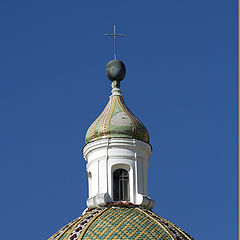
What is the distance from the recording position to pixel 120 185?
1394 inches

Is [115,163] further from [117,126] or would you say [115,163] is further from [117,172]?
[117,126]

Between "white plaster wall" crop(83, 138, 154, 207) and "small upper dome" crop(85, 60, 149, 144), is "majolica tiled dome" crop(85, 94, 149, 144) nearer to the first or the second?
"small upper dome" crop(85, 60, 149, 144)

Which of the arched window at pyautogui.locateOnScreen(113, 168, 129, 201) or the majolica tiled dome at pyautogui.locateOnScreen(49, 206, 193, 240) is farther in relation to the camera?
the arched window at pyautogui.locateOnScreen(113, 168, 129, 201)

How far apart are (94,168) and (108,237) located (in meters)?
3.75

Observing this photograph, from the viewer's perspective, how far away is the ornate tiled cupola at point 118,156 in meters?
35.2

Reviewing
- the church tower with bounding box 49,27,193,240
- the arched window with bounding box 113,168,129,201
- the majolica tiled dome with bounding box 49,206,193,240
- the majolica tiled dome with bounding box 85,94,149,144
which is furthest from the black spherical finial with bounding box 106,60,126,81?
the majolica tiled dome with bounding box 49,206,193,240

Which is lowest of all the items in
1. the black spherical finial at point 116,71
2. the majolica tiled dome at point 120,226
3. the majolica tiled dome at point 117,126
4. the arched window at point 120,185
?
the majolica tiled dome at point 120,226

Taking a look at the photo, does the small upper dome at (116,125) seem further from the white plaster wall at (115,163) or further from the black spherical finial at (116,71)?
the black spherical finial at (116,71)

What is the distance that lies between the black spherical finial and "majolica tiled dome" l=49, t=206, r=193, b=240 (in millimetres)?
4812

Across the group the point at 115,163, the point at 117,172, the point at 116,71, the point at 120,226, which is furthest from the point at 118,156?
the point at 120,226

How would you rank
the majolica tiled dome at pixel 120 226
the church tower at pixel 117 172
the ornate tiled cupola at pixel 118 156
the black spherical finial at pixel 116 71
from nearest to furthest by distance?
the majolica tiled dome at pixel 120 226 → the church tower at pixel 117 172 → the ornate tiled cupola at pixel 118 156 → the black spherical finial at pixel 116 71

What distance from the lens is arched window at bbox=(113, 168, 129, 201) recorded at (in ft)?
115

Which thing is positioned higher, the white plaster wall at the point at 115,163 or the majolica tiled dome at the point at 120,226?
the white plaster wall at the point at 115,163

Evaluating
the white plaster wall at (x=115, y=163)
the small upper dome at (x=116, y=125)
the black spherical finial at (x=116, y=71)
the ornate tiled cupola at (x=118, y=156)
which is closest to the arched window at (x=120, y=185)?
the ornate tiled cupola at (x=118, y=156)
